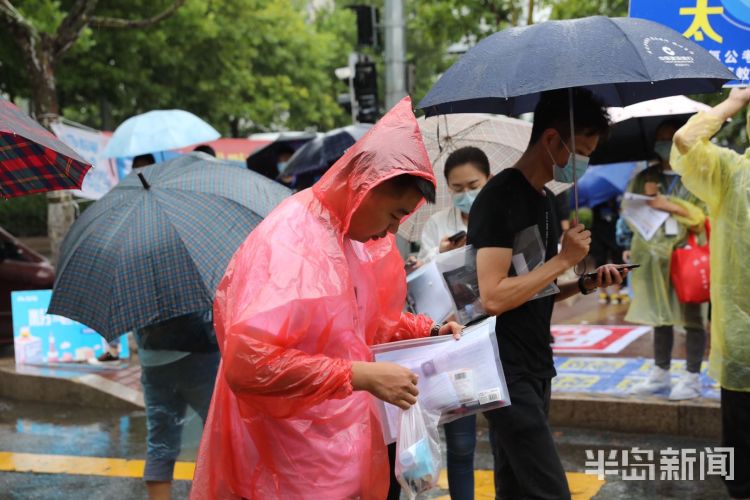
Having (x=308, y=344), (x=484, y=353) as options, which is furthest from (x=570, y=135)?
(x=308, y=344)

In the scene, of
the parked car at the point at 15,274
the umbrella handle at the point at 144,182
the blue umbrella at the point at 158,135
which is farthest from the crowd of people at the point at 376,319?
the parked car at the point at 15,274

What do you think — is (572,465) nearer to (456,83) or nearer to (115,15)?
→ (456,83)

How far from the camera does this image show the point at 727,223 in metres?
3.96

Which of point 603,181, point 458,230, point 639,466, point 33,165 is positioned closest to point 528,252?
point 458,230

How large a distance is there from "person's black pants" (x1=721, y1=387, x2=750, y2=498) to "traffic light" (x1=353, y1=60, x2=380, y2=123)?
37.5 feet

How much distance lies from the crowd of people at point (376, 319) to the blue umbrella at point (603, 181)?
14.6 feet

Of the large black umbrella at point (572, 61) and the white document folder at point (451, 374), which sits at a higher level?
the large black umbrella at point (572, 61)

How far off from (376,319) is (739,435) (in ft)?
7.03

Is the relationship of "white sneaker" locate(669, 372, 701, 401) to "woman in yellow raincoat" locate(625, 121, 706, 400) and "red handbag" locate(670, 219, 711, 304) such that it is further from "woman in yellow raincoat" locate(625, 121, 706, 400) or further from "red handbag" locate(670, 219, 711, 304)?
"red handbag" locate(670, 219, 711, 304)

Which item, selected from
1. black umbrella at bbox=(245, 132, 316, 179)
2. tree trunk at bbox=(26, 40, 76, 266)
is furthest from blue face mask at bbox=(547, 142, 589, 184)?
tree trunk at bbox=(26, 40, 76, 266)

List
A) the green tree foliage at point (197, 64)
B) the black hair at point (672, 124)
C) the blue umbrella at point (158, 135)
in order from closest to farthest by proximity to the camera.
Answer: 1. the black hair at point (672, 124)
2. the blue umbrella at point (158, 135)
3. the green tree foliage at point (197, 64)

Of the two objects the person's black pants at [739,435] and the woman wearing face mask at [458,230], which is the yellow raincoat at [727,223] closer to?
the person's black pants at [739,435]

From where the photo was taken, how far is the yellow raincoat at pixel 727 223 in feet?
12.7

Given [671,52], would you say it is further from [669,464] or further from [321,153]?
[321,153]
